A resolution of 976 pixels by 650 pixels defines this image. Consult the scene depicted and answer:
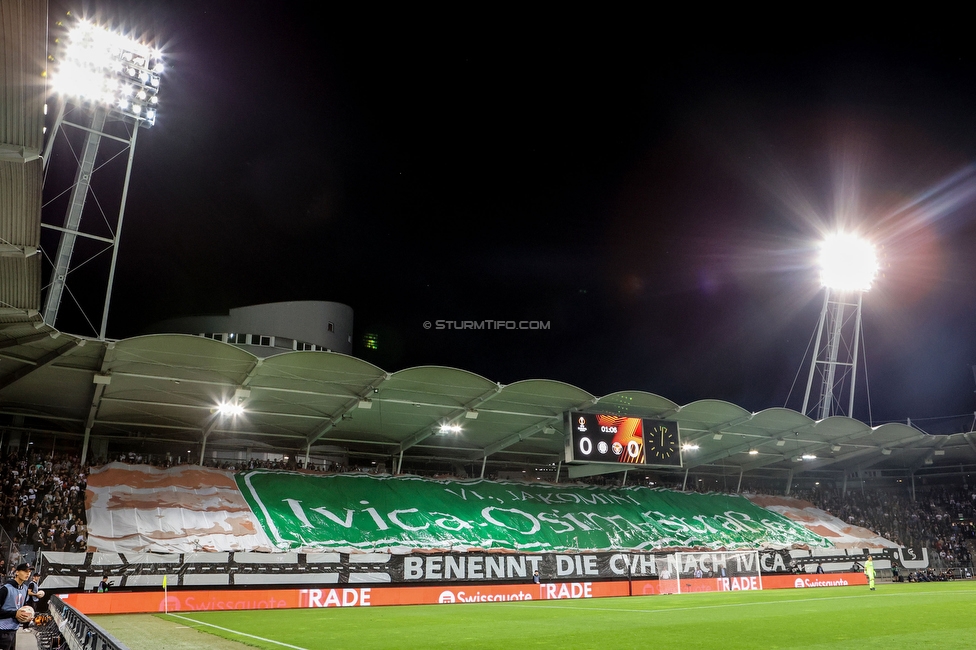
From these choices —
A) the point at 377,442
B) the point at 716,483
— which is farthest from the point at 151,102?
the point at 716,483

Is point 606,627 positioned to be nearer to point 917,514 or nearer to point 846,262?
point 846,262

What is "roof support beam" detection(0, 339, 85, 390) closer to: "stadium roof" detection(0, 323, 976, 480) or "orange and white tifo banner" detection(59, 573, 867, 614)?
"stadium roof" detection(0, 323, 976, 480)

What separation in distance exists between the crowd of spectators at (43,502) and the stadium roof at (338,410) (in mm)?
2070

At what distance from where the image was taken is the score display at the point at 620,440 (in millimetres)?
29578

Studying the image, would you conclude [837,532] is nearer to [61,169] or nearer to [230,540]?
[230,540]

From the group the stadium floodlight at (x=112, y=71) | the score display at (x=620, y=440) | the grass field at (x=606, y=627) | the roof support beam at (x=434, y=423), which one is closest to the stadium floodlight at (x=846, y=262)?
the score display at (x=620, y=440)

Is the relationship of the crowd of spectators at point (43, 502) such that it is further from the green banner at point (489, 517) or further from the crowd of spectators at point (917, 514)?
the crowd of spectators at point (917, 514)

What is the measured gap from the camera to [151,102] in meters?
26.0

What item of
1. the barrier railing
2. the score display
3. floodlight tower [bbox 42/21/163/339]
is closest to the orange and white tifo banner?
the score display

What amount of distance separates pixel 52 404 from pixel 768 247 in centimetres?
3559

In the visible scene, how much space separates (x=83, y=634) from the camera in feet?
22.8

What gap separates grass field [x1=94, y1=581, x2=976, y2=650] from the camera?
11.4m

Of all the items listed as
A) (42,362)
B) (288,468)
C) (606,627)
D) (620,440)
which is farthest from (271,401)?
(606,627)

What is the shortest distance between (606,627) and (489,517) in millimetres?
19690
